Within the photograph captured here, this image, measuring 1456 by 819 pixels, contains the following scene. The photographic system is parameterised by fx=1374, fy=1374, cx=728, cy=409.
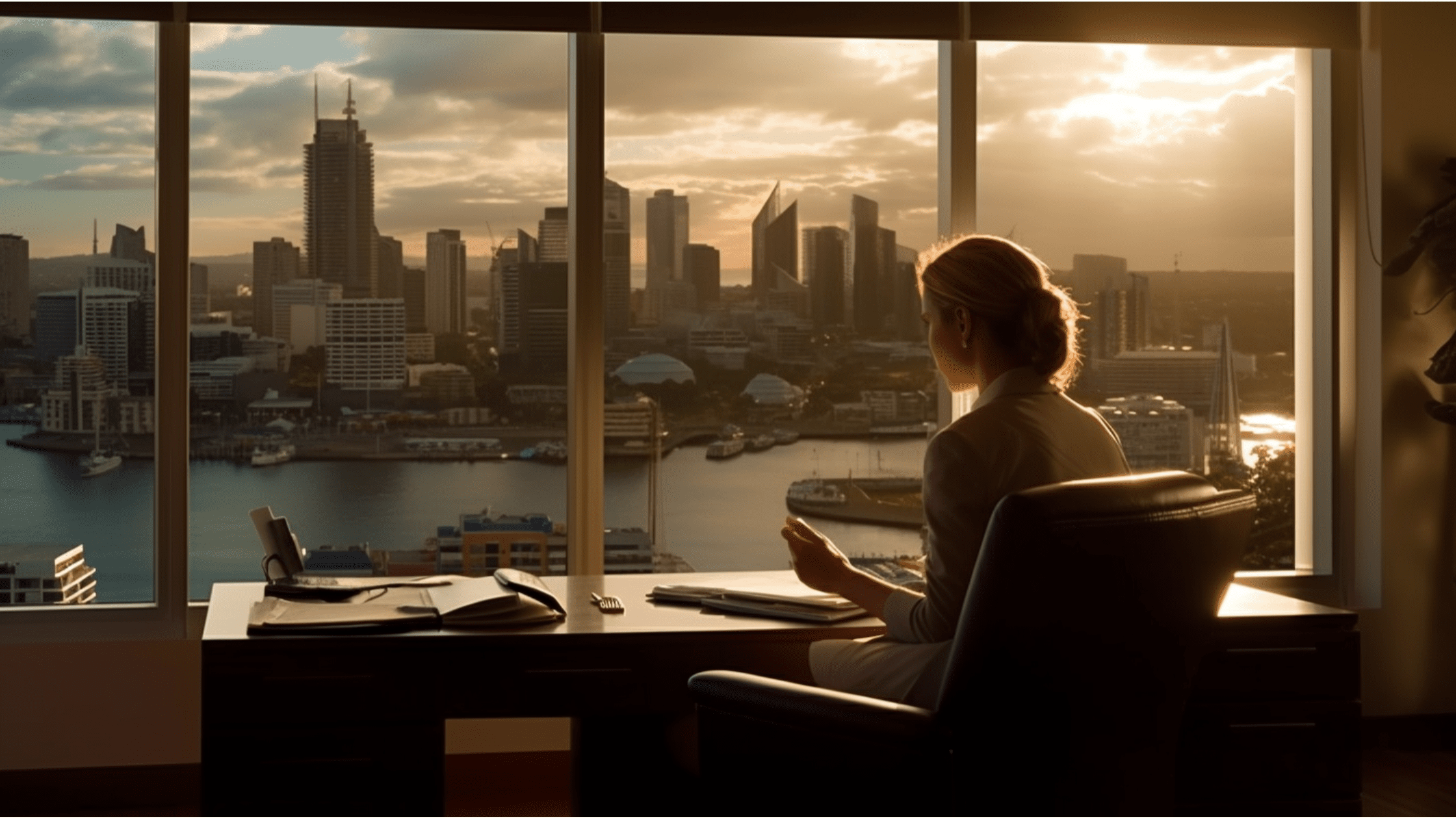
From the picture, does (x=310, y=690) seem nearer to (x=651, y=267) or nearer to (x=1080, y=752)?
(x=1080, y=752)

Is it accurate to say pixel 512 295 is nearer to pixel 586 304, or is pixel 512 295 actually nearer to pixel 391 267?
pixel 586 304

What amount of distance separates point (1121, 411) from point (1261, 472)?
1.67 ft

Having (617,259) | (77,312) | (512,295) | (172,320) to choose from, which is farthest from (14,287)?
(617,259)

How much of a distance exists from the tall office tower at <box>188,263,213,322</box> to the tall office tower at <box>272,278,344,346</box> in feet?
0.47

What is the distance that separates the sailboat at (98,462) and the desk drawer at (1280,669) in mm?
2830

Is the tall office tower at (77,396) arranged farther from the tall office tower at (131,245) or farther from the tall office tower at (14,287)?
the tall office tower at (131,245)

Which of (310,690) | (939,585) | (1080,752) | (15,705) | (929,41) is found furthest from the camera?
(929,41)

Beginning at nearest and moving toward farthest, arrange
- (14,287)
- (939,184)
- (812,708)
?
(812,708)
(14,287)
(939,184)

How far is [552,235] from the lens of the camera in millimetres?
3922

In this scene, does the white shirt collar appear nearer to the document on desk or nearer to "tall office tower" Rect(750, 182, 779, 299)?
the document on desk

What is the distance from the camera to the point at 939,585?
2.06 meters

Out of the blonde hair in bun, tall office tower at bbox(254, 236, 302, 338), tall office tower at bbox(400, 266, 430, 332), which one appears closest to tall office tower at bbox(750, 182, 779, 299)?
tall office tower at bbox(400, 266, 430, 332)

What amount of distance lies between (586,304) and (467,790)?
4.48 ft

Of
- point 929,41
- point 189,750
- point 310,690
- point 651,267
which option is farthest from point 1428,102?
point 189,750
